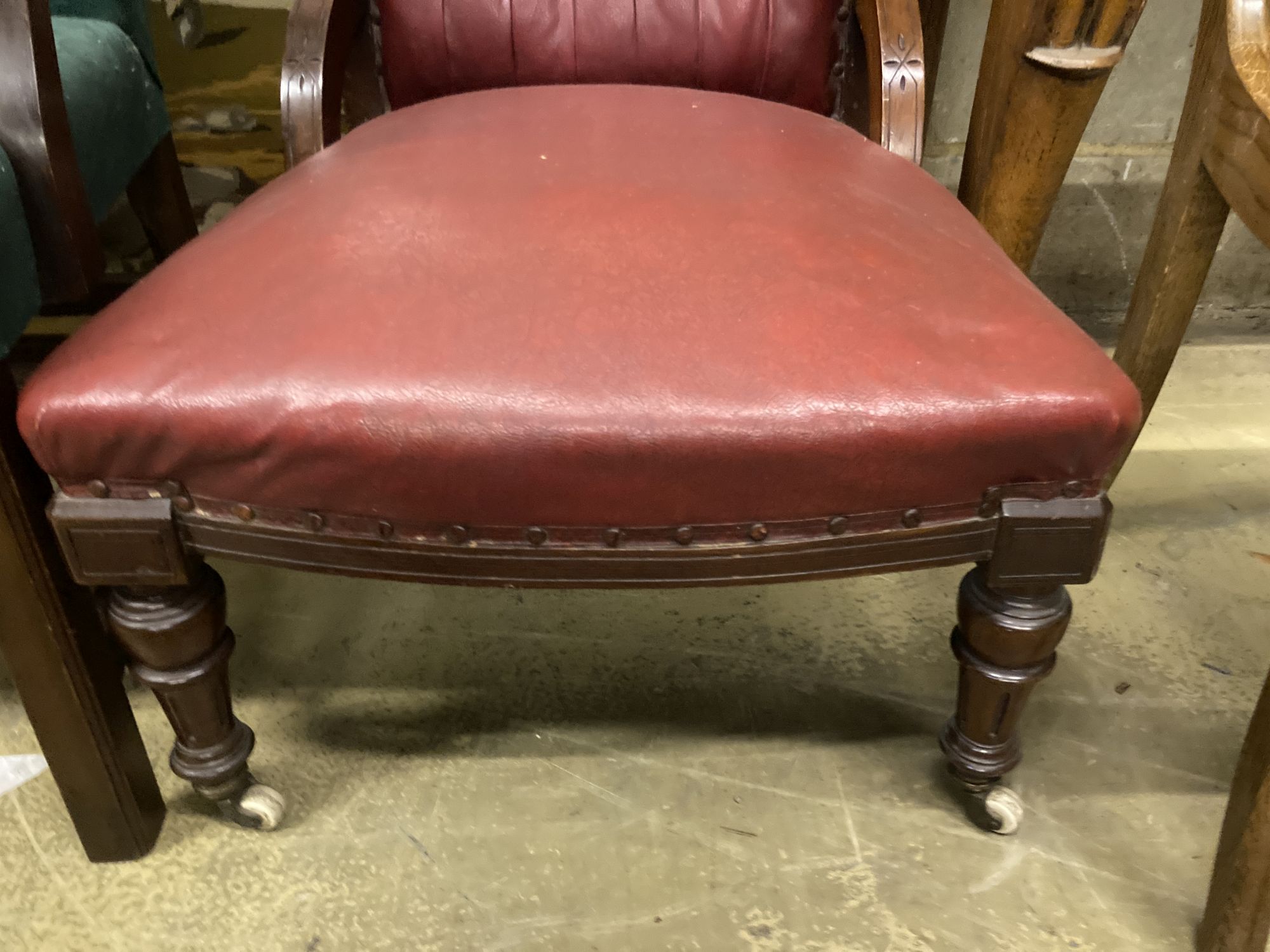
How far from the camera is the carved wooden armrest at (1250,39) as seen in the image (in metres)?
0.70

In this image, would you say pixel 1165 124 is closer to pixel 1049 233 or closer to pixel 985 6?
pixel 1049 233

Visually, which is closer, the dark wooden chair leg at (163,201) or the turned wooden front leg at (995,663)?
the turned wooden front leg at (995,663)

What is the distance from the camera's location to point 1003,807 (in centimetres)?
79

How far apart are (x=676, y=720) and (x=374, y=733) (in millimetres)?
289

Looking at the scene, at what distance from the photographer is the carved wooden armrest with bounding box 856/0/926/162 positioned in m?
0.82

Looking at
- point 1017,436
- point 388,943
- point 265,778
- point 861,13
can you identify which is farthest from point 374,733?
point 861,13

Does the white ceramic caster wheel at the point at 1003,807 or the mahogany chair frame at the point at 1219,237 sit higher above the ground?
the mahogany chair frame at the point at 1219,237

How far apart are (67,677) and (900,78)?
0.82m

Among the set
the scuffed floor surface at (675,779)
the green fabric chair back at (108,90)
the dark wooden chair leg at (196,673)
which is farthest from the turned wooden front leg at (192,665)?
the green fabric chair back at (108,90)

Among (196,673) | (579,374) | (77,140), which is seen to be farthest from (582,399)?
(77,140)

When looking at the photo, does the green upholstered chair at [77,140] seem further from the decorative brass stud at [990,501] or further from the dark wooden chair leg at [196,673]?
the decorative brass stud at [990,501]

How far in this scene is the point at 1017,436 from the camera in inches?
21.2

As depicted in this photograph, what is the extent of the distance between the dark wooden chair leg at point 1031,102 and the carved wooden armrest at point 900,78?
8 cm

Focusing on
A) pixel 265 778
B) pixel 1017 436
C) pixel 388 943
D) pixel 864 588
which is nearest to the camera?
pixel 1017 436
